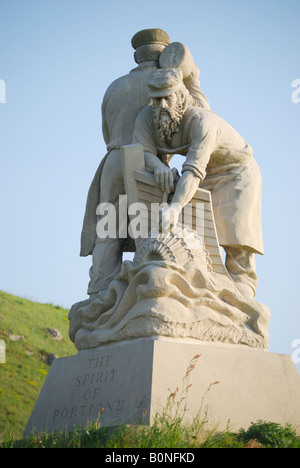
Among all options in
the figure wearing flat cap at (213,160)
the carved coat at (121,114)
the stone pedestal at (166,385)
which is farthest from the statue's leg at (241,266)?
the carved coat at (121,114)

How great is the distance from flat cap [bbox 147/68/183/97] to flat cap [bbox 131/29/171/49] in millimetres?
1146

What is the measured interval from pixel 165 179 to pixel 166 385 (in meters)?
2.17

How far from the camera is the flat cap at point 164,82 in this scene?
21.7ft

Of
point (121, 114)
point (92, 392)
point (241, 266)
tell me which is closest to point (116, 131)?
point (121, 114)

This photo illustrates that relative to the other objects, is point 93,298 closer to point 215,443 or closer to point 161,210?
point 161,210

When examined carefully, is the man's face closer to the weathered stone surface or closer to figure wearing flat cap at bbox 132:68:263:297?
figure wearing flat cap at bbox 132:68:263:297

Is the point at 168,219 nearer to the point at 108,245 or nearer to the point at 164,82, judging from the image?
the point at 108,245

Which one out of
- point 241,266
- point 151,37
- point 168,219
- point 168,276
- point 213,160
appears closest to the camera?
point 168,276

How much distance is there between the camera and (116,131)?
7.47 m

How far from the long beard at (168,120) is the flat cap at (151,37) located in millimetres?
1394

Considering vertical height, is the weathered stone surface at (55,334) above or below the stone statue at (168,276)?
above

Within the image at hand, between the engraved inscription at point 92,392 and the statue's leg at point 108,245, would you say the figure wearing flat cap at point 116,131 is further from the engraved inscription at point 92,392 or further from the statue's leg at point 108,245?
the engraved inscription at point 92,392

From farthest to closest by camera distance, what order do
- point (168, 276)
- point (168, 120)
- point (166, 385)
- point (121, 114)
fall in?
point (121, 114) → point (168, 120) → point (168, 276) → point (166, 385)
